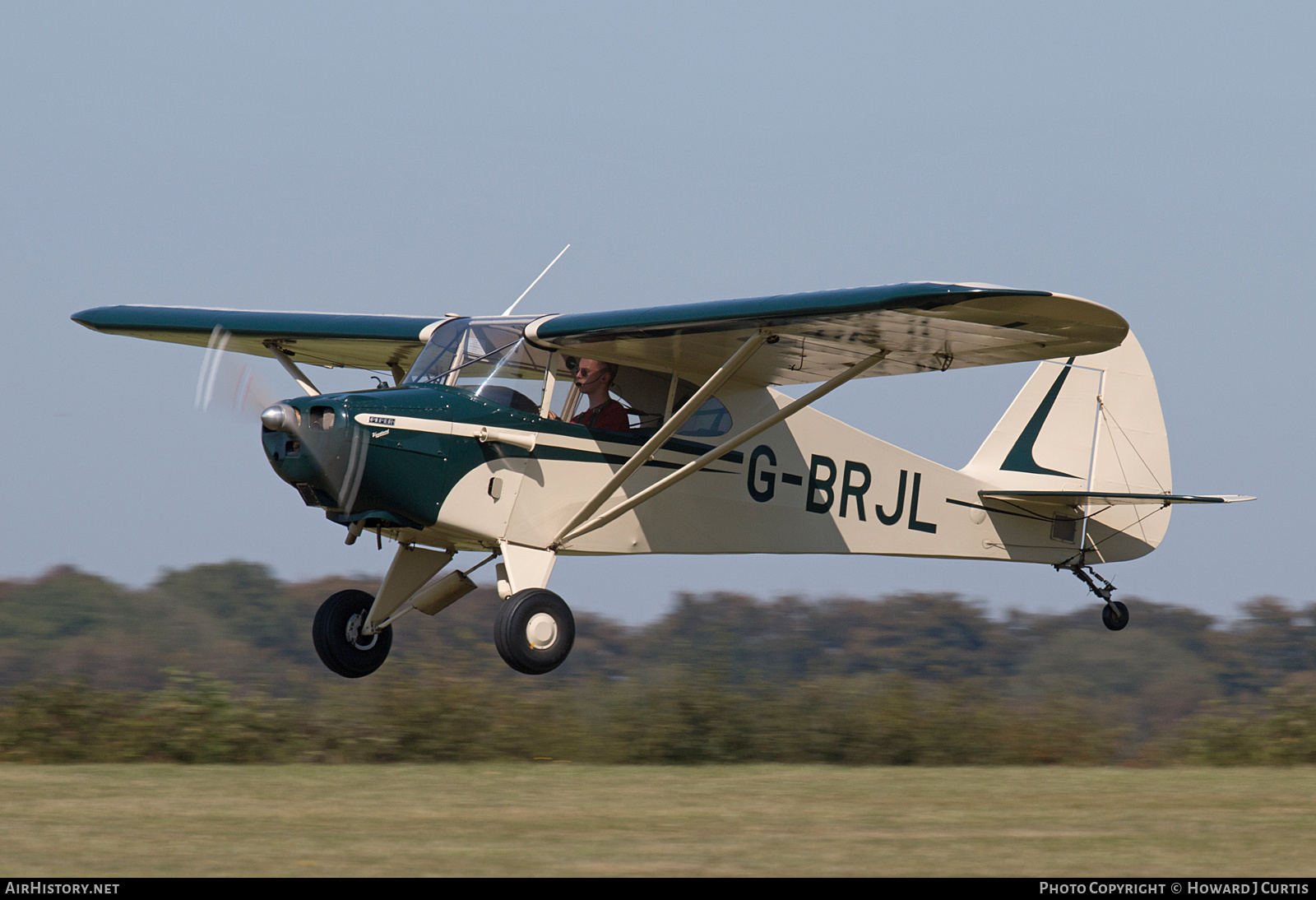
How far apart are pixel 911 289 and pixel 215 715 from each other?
613 centimetres

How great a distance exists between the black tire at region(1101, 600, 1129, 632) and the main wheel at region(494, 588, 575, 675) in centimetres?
635

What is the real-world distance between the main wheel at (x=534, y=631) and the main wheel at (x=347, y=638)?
154 cm

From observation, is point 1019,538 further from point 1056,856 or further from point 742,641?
point 742,641

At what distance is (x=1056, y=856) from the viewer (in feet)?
18.6

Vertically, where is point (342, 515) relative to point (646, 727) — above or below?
above

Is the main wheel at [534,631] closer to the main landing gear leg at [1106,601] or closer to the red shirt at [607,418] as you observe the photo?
the red shirt at [607,418]

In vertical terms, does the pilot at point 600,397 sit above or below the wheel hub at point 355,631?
above

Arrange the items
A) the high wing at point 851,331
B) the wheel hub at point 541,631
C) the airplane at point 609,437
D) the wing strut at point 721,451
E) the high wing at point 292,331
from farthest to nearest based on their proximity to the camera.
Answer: the high wing at point 292,331 → the wing strut at point 721,451 → the wheel hub at point 541,631 → the airplane at point 609,437 → the high wing at point 851,331

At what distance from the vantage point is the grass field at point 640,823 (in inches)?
216

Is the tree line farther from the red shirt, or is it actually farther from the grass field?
the red shirt

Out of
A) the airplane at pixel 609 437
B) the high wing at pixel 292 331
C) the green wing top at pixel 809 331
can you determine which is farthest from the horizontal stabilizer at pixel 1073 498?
the high wing at pixel 292 331

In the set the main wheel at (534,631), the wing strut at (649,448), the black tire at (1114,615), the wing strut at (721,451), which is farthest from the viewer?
the black tire at (1114,615)

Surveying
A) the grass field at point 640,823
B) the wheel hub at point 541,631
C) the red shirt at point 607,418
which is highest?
the red shirt at point 607,418

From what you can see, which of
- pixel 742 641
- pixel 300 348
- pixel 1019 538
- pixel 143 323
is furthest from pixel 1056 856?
pixel 742 641
